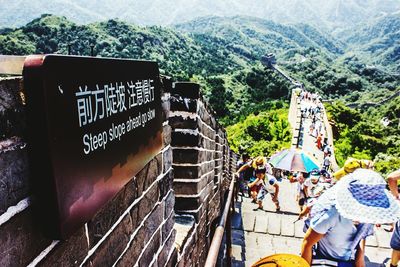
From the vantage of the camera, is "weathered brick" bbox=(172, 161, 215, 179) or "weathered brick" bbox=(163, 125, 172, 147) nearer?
"weathered brick" bbox=(163, 125, 172, 147)

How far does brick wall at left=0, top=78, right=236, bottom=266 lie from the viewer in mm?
678

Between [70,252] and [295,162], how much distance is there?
23.8 ft

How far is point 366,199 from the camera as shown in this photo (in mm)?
2410

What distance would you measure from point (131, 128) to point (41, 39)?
74.0 meters

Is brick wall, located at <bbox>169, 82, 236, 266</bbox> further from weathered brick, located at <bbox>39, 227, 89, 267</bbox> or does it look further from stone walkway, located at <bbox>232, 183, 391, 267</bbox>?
stone walkway, located at <bbox>232, 183, 391, 267</bbox>

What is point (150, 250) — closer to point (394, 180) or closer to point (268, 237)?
point (394, 180)

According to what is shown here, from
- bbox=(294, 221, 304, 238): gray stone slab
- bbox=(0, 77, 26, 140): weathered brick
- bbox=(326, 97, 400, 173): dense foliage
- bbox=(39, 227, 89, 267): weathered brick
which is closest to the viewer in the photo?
bbox=(0, 77, 26, 140): weathered brick

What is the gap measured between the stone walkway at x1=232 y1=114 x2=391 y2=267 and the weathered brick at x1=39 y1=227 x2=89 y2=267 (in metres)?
3.74

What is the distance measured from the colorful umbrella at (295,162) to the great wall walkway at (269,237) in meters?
1.14

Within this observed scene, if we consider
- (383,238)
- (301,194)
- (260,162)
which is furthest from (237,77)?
(383,238)

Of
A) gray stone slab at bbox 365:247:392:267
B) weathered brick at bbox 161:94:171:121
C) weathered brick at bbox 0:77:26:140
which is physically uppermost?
→ weathered brick at bbox 0:77:26:140

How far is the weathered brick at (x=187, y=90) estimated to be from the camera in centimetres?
219

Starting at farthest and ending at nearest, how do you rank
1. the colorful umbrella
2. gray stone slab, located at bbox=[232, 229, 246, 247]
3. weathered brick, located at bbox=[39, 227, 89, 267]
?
the colorful umbrella
gray stone slab, located at bbox=[232, 229, 246, 247]
weathered brick, located at bbox=[39, 227, 89, 267]

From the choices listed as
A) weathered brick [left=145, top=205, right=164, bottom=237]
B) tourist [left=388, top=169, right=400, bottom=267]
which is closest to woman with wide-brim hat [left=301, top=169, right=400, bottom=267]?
weathered brick [left=145, top=205, right=164, bottom=237]
